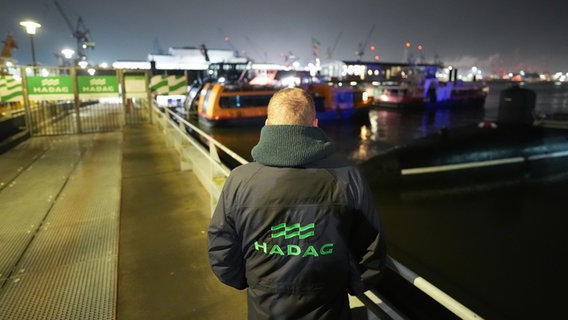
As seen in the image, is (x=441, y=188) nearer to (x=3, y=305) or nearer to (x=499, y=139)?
(x=499, y=139)

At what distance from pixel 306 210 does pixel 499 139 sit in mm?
15597

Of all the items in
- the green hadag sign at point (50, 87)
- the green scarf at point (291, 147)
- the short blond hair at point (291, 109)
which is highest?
the green hadag sign at point (50, 87)

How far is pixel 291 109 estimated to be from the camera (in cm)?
175

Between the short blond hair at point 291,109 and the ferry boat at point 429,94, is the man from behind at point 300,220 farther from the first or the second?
the ferry boat at point 429,94

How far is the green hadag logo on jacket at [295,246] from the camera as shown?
65.1 inches

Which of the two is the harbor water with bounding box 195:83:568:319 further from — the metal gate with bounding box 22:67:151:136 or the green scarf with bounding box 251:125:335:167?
the metal gate with bounding box 22:67:151:136

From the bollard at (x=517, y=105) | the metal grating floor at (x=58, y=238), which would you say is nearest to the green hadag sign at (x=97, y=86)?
the metal grating floor at (x=58, y=238)

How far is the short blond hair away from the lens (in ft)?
5.71

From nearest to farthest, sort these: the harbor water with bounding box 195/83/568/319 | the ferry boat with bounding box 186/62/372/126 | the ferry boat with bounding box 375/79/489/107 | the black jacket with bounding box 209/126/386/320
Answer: the black jacket with bounding box 209/126/386/320 → the harbor water with bounding box 195/83/568/319 → the ferry boat with bounding box 186/62/372/126 → the ferry boat with bounding box 375/79/489/107

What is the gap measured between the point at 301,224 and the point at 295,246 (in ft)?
0.40

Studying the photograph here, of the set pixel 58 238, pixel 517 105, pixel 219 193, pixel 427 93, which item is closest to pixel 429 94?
pixel 427 93

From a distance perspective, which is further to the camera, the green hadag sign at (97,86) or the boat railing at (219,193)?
the green hadag sign at (97,86)

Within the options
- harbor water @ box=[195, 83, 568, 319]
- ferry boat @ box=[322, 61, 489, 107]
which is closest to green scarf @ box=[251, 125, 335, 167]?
harbor water @ box=[195, 83, 568, 319]

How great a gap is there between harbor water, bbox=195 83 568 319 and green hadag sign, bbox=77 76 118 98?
1133 cm
